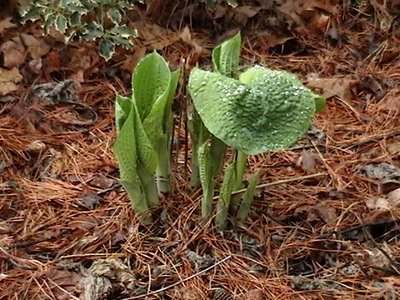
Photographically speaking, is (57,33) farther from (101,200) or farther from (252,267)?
(252,267)

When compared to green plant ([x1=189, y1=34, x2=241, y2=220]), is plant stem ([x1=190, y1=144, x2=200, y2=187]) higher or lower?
lower

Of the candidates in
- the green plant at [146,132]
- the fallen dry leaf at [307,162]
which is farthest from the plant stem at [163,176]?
the fallen dry leaf at [307,162]

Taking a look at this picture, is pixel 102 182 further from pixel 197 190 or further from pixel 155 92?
pixel 155 92

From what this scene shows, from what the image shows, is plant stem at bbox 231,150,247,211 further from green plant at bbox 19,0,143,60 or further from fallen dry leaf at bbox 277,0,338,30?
fallen dry leaf at bbox 277,0,338,30

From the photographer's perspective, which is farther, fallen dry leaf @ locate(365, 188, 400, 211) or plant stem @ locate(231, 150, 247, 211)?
fallen dry leaf @ locate(365, 188, 400, 211)

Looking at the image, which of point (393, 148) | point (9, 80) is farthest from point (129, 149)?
point (9, 80)

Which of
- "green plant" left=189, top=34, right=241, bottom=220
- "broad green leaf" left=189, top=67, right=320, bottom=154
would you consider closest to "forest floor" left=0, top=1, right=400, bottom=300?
"green plant" left=189, top=34, right=241, bottom=220

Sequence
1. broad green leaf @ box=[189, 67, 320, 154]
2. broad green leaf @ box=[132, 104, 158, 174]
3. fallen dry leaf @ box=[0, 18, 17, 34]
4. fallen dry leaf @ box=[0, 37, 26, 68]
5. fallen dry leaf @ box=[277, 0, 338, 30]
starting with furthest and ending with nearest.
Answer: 1. fallen dry leaf @ box=[277, 0, 338, 30]
2. fallen dry leaf @ box=[0, 18, 17, 34]
3. fallen dry leaf @ box=[0, 37, 26, 68]
4. broad green leaf @ box=[132, 104, 158, 174]
5. broad green leaf @ box=[189, 67, 320, 154]

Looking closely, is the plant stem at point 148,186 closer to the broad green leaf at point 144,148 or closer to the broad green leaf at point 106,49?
the broad green leaf at point 144,148
